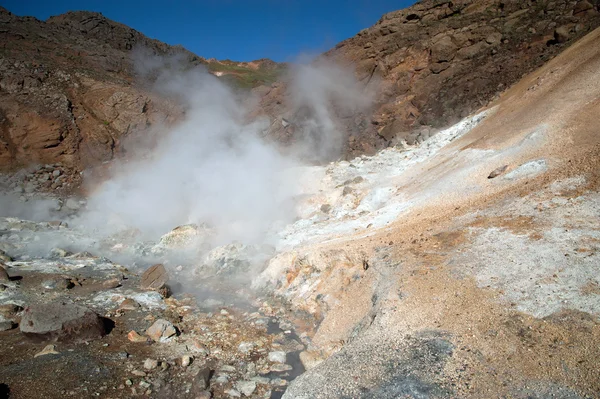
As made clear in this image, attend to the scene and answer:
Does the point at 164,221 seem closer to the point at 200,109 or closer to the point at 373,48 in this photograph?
the point at 200,109

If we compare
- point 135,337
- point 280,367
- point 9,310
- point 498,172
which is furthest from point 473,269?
point 9,310

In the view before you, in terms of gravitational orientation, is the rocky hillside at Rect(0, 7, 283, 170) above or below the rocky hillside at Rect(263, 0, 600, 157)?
above

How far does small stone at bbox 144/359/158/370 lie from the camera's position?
168 inches

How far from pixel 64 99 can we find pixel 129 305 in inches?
495

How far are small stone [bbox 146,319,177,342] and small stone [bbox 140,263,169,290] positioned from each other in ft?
5.38

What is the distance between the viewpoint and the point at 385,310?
161 inches

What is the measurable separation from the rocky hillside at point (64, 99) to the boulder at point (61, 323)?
422 inches

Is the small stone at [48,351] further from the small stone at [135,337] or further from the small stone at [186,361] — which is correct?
the small stone at [186,361]

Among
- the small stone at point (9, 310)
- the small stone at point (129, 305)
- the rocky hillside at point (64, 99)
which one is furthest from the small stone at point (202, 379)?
the rocky hillside at point (64, 99)

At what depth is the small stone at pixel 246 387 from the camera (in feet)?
13.0

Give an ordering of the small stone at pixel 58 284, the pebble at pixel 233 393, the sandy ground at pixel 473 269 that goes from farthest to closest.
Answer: the small stone at pixel 58 284, the pebble at pixel 233 393, the sandy ground at pixel 473 269

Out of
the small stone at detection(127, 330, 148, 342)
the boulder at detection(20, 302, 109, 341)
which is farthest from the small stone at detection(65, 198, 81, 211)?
the small stone at detection(127, 330, 148, 342)

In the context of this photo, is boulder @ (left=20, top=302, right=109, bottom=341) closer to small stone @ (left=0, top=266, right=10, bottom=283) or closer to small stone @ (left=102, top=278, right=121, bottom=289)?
small stone @ (left=102, top=278, right=121, bottom=289)

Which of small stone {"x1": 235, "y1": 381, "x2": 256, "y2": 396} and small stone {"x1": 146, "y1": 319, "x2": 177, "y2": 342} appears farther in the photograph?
small stone {"x1": 146, "y1": 319, "x2": 177, "y2": 342}
